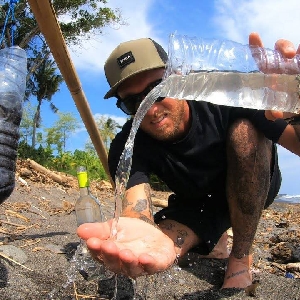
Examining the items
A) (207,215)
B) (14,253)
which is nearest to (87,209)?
(14,253)

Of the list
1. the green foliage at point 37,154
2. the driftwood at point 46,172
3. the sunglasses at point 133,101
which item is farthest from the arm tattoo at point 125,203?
the green foliage at point 37,154

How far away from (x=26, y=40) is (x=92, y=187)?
20.5ft

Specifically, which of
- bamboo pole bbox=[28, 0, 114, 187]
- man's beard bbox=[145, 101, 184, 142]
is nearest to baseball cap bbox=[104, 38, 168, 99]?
man's beard bbox=[145, 101, 184, 142]

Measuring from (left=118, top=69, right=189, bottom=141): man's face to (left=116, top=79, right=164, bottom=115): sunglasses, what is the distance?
0.02 meters

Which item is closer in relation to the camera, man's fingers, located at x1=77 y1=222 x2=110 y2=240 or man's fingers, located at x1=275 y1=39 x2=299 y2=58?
man's fingers, located at x1=77 y1=222 x2=110 y2=240

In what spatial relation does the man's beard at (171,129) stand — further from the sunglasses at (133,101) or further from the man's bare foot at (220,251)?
the man's bare foot at (220,251)

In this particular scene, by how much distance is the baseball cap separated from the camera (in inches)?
95.5

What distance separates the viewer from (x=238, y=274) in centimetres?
243

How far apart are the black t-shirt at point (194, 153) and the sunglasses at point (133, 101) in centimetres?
21

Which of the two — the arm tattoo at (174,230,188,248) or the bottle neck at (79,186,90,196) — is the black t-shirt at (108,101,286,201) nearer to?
the arm tattoo at (174,230,188,248)

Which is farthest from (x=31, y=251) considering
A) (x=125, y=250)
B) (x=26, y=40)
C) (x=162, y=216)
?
(x=26, y=40)

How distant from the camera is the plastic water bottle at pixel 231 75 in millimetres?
1811

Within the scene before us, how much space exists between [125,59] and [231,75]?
805 mm

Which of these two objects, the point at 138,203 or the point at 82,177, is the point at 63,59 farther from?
the point at 138,203
